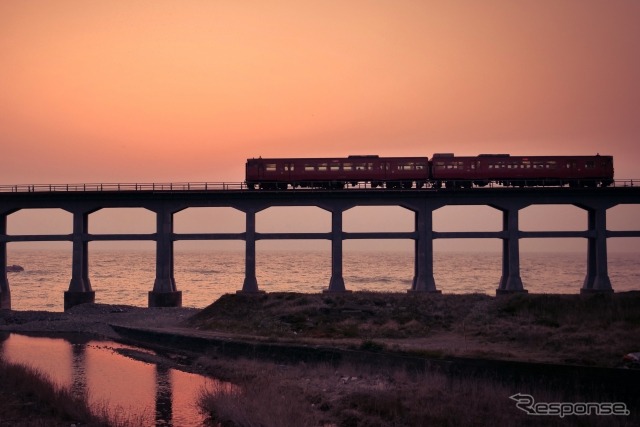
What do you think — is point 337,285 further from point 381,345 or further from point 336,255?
point 381,345

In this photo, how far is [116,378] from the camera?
2692 cm

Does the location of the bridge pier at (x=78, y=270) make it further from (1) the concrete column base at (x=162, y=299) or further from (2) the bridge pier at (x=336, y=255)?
(2) the bridge pier at (x=336, y=255)

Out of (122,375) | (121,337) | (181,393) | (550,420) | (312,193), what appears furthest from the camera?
(312,193)

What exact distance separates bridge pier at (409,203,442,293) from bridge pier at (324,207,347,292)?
6030 millimetres

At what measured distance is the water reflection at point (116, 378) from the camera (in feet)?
69.5

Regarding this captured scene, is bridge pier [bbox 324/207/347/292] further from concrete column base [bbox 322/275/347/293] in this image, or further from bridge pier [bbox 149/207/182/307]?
bridge pier [bbox 149/207/182/307]

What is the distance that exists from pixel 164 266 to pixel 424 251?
21561 mm

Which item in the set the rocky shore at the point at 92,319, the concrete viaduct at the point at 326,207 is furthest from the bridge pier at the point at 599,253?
the rocky shore at the point at 92,319

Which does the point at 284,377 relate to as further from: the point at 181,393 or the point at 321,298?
the point at 321,298

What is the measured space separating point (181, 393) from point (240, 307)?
17.1m

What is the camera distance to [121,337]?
40.2m

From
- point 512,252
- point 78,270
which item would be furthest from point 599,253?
point 78,270

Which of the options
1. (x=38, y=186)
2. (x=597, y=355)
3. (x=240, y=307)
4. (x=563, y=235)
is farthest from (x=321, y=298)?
(x=38, y=186)

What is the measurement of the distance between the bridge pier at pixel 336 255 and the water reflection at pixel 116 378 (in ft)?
63.8
